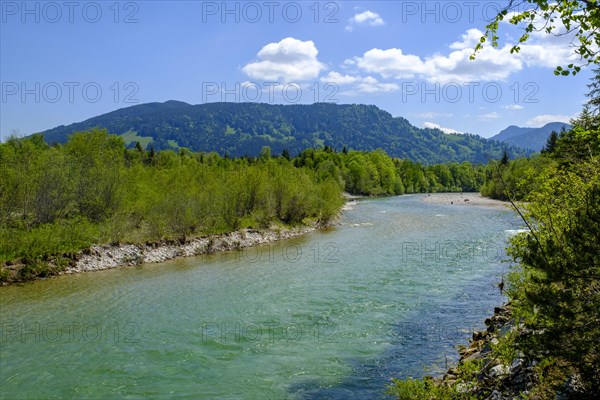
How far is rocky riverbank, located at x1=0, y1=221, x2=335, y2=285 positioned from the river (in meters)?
1.27

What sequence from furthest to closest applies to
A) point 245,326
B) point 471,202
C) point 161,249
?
point 471,202 → point 161,249 → point 245,326

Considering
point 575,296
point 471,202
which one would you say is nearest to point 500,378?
point 575,296

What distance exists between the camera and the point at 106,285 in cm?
2570

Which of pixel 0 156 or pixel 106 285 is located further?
pixel 0 156

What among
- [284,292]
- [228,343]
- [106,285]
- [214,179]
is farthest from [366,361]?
[214,179]

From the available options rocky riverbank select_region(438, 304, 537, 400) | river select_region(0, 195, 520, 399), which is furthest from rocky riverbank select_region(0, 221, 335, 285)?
rocky riverbank select_region(438, 304, 537, 400)

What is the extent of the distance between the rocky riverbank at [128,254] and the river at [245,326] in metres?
1.27

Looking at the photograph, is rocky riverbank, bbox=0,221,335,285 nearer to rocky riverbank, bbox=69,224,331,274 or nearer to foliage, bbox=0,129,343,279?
rocky riverbank, bbox=69,224,331,274

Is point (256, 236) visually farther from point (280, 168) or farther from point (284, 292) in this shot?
point (284, 292)

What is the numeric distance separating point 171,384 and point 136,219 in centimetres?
2623

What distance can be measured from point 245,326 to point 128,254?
17913 mm

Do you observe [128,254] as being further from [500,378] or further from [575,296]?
[575,296]

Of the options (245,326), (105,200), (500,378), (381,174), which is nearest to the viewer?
(500,378)

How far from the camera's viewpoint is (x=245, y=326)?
18172 millimetres
